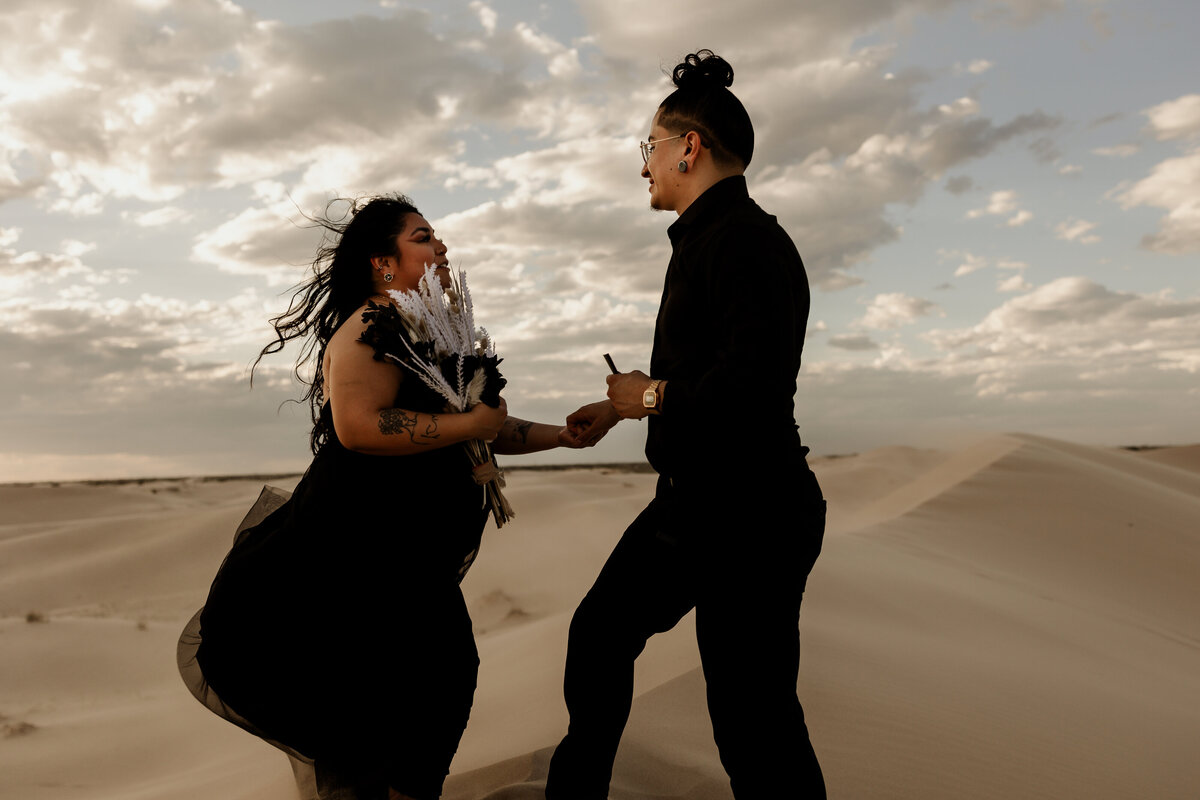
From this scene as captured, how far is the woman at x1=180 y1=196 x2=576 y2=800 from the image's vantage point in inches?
132

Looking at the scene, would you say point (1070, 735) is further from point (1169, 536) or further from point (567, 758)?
point (1169, 536)

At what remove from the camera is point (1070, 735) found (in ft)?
A: 17.4

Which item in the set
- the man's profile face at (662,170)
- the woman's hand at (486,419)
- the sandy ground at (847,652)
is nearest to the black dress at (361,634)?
the woman's hand at (486,419)

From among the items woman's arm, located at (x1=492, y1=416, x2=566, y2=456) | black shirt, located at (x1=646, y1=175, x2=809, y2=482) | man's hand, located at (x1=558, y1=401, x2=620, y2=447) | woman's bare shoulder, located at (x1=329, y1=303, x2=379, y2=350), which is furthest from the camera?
woman's arm, located at (x1=492, y1=416, x2=566, y2=456)

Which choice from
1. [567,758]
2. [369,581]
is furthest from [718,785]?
[369,581]

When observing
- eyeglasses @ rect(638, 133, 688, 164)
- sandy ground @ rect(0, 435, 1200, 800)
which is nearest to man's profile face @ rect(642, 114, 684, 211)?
eyeglasses @ rect(638, 133, 688, 164)

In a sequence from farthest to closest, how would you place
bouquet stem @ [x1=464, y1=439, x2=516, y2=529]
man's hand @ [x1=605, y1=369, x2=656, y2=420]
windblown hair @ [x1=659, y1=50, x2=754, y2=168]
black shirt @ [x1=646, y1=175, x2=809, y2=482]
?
bouquet stem @ [x1=464, y1=439, x2=516, y2=529] → windblown hair @ [x1=659, y1=50, x2=754, y2=168] → man's hand @ [x1=605, y1=369, x2=656, y2=420] → black shirt @ [x1=646, y1=175, x2=809, y2=482]

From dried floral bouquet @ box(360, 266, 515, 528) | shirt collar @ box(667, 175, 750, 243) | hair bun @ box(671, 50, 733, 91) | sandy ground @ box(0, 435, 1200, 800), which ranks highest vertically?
hair bun @ box(671, 50, 733, 91)

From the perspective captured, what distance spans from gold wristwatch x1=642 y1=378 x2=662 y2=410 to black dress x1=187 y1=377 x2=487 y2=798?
0.84m

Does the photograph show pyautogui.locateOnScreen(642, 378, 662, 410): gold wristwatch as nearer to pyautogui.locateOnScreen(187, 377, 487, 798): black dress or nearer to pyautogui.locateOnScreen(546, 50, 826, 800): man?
pyautogui.locateOnScreen(546, 50, 826, 800): man

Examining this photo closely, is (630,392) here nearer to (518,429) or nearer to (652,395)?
(652,395)

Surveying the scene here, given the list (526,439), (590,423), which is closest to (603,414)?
(590,423)

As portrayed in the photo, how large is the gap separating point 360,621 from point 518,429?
101cm

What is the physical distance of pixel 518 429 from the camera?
3951mm
